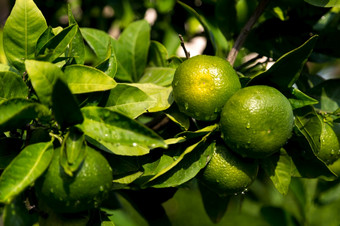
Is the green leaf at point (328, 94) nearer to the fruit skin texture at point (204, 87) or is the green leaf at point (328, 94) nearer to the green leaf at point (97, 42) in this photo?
the fruit skin texture at point (204, 87)

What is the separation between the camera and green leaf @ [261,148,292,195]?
112 cm

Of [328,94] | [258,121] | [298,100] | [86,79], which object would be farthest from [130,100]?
[328,94]

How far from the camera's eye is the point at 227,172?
3.49 ft

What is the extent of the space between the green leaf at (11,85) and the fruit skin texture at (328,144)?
2.75 feet

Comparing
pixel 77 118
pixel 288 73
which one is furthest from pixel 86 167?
pixel 288 73

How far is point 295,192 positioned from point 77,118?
1260 millimetres

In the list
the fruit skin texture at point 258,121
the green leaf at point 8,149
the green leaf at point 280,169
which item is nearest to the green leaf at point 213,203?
the green leaf at point 280,169

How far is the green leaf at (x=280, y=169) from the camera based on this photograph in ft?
3.69

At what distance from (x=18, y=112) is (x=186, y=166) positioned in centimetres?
45

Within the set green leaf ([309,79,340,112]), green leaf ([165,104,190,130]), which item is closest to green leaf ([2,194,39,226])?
green leaf ([165,104,190,130])

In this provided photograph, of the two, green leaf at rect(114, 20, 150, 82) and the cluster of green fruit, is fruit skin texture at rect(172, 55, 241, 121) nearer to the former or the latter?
the cluster of green fruit

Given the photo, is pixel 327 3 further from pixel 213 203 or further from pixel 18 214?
pixel 18 214

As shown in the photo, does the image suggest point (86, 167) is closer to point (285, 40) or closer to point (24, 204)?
point (24, 204)

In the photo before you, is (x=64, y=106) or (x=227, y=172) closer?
(x=64, y=106)
